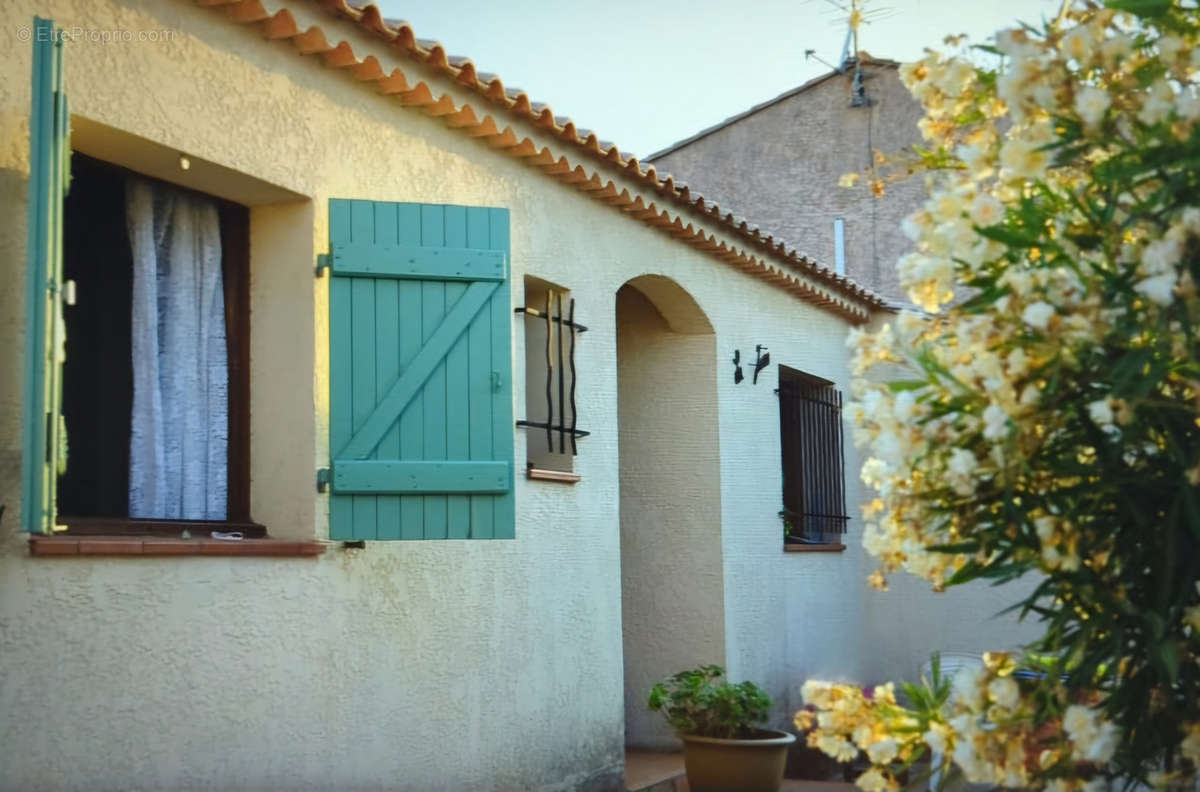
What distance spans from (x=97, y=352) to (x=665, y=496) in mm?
5140

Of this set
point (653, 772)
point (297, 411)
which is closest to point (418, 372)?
point (297, 411)

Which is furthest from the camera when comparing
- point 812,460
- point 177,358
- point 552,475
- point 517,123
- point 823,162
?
point 823,162

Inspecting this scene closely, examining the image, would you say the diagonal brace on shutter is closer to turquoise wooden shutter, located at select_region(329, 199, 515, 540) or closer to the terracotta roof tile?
turquoise wooden shutter, located at select_region(329, 199, 515, 540)

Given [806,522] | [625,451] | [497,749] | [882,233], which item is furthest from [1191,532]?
[882,233]

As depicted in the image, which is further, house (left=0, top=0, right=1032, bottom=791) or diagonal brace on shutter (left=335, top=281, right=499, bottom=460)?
diagonal brace on shutter (left=335, top=281, right=499, bottom=460)

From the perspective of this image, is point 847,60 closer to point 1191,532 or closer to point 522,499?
point 522,499

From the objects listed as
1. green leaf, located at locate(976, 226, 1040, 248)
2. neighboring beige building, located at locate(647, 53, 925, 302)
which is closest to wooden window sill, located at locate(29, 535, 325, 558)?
green leaf, located at locate(976, 226, 1040, 248)

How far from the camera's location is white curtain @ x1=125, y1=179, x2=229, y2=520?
5.82 meters

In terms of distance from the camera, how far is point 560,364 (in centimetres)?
827

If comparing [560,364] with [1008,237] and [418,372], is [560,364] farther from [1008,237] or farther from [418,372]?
[1008,237]

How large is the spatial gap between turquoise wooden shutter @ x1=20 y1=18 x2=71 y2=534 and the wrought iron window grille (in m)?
3.80

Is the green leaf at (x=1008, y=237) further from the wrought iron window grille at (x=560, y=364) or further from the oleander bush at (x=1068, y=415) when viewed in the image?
the wrought iron window grille at (x=560, y=364)

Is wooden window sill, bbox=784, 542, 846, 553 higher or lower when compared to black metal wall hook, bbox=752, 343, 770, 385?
lower

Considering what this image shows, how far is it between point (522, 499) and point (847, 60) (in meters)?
8.73
